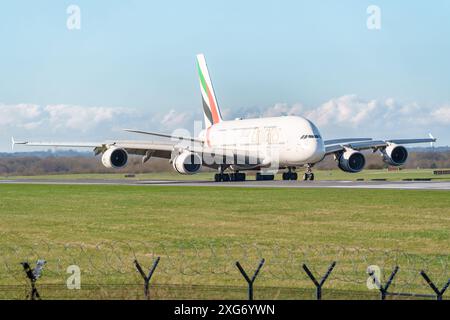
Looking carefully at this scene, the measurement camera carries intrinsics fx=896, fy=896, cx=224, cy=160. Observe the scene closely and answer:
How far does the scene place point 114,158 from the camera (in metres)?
74.1

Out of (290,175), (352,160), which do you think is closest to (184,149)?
(290,175)

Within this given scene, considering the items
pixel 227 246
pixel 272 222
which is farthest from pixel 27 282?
pixel 272 222

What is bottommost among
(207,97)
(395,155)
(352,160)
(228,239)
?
(228,239)

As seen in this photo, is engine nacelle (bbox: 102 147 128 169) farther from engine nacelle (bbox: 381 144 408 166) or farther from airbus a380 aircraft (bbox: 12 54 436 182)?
engine nacelle (bbox: 381 144 408 166)

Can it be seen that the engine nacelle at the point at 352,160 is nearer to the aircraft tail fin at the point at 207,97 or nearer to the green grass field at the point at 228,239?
the aircraft tail fin at the point at 207,97

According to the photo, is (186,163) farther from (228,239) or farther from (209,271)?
(209,271)

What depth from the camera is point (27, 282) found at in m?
20.1

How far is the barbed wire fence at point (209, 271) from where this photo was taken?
723 inches

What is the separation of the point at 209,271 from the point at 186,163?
48.3 metres

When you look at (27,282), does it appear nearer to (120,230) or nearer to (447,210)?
(120,230)

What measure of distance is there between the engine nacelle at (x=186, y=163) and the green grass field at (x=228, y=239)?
20980 millimetres

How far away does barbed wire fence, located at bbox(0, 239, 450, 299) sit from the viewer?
60.2 ft
